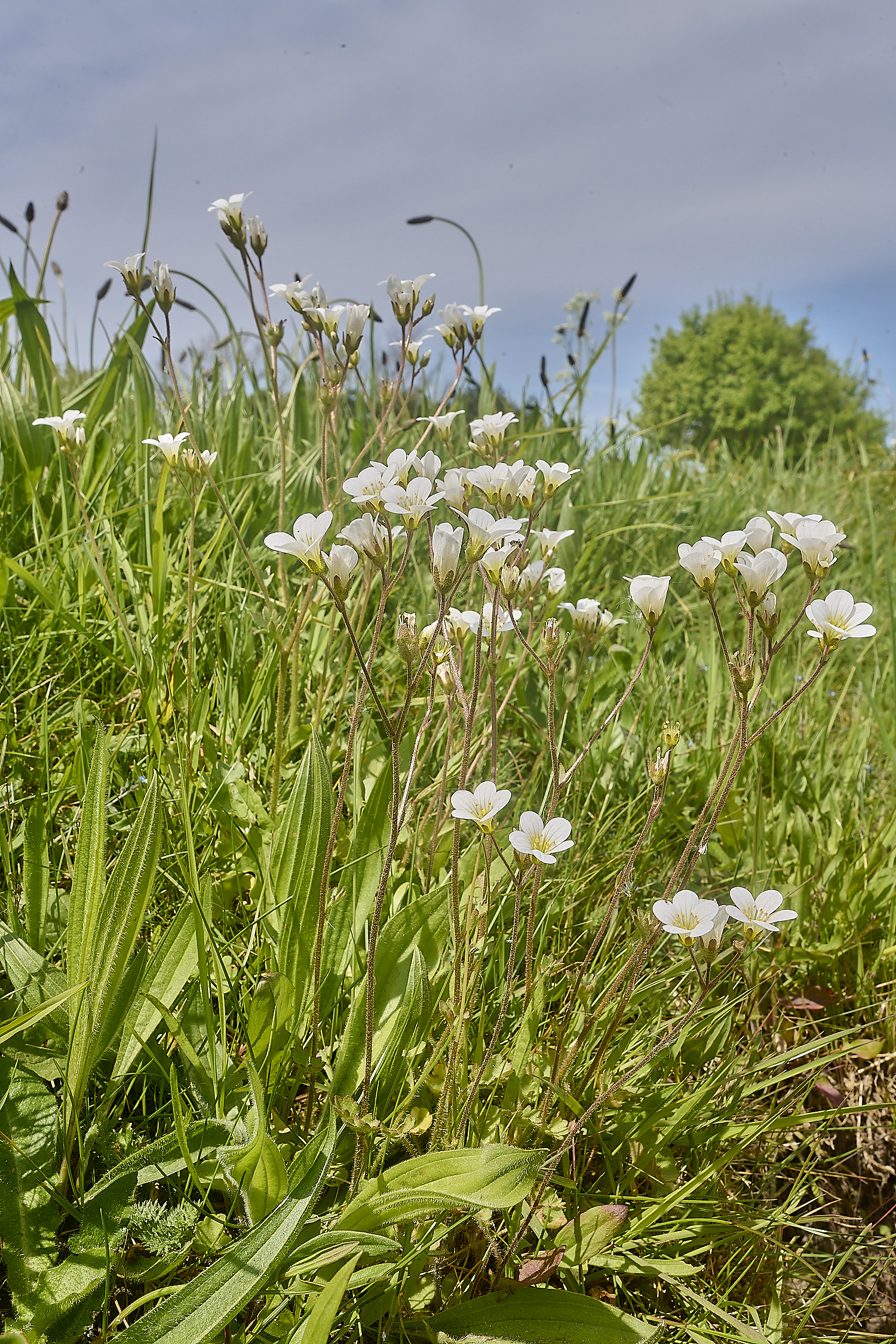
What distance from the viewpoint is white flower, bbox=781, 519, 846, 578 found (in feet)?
4.09

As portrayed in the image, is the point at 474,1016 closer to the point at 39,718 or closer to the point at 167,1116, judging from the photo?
the point at 167,1116

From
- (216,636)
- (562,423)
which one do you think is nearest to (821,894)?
(216,636)

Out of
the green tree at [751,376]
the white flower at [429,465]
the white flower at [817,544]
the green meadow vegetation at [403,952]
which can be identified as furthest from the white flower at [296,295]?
the green tree at [751,376]

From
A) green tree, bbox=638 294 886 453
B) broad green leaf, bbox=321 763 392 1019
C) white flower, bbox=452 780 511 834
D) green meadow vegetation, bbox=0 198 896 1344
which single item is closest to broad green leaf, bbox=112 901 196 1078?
green meadow vegetation, bbox=0 198 896 1344

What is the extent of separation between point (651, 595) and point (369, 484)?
0.49 m

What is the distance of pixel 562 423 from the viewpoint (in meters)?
4.21

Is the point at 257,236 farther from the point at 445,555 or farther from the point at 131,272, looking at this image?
the point at 445,555

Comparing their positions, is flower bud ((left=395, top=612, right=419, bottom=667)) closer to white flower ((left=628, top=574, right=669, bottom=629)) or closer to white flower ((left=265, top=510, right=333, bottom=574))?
white flower ((left=265, top=510, right=333, bottom=574))

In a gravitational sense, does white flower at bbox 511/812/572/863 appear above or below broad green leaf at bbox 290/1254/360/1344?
above

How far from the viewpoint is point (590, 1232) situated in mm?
1296

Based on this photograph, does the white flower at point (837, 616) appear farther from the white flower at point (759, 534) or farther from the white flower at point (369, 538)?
the white flower at point (369, 538)

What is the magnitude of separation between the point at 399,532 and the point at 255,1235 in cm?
96

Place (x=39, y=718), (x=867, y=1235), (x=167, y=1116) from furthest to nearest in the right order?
(x=39, y=718), (x=867, y=1235), (x=167, y=1116)

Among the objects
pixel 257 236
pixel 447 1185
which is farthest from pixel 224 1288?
pixel 257 236
